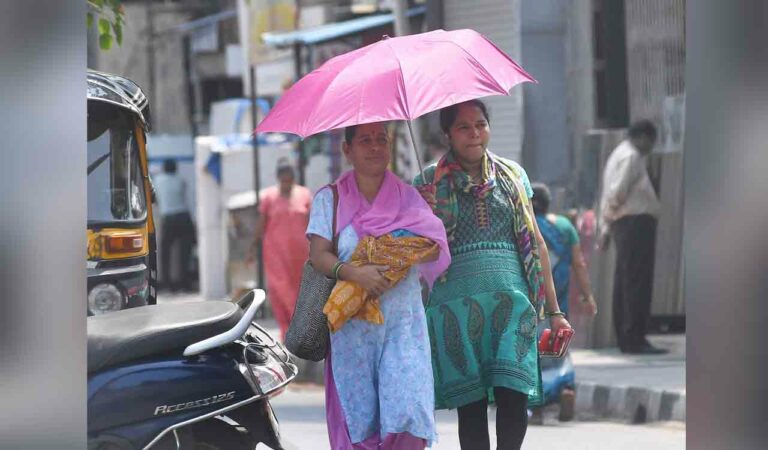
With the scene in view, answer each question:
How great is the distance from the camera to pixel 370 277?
508 centimetres

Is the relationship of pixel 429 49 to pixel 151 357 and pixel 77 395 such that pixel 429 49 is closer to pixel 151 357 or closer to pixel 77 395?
pixel 151 357

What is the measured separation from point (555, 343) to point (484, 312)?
38cm

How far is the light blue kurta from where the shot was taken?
517 cm

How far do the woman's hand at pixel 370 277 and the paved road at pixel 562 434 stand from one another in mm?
3327

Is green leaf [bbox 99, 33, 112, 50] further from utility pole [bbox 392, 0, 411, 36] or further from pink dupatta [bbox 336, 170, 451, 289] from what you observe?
utility pole [bbox 392, 0, 411, 36]

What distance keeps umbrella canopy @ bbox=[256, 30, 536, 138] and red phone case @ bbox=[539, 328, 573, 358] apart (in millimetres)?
936

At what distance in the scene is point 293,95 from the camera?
543cm

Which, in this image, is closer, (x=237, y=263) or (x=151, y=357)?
(x=151, y=357)

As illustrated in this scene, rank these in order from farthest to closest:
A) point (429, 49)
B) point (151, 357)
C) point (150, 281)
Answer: point (150, 281) < point (429, 49) < point (151, 357)

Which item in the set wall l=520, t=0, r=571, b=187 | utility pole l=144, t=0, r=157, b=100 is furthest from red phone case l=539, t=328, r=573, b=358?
utility pole l=144, t=0, r=157, b=100

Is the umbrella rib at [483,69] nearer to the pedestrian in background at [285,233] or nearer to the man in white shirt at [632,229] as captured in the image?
the man in white shirt at [632,229]

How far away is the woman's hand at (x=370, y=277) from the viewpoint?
200 inches

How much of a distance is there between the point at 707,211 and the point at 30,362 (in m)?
1.21

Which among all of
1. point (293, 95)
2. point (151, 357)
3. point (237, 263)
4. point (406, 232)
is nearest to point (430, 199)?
point (406, 232)
